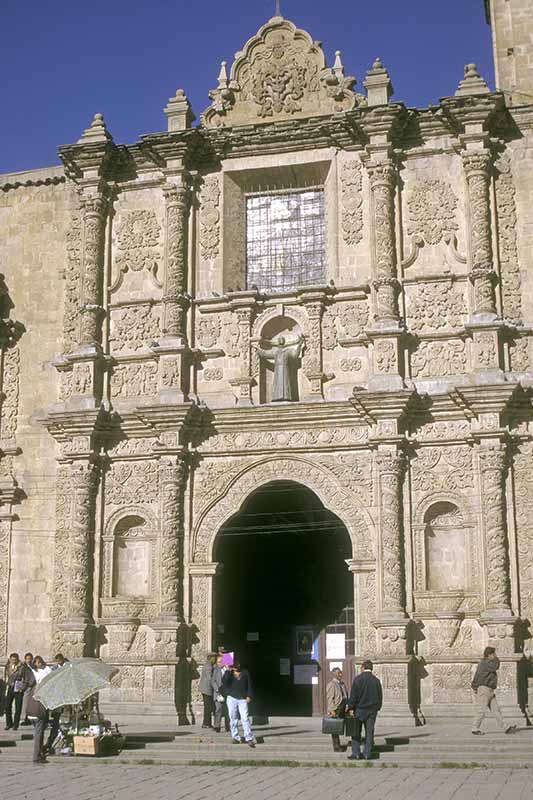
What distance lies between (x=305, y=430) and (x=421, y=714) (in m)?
5.53

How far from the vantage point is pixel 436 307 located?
21391 mm

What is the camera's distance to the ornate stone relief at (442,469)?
20469 mm

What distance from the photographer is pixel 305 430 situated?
21328 mm

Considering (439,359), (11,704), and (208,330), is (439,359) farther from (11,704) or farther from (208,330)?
(11,704)

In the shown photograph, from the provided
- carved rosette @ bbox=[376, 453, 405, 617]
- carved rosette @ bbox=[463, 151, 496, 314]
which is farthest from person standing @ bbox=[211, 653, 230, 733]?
carved rosette @ bbox=[463, 151, 496, 314]

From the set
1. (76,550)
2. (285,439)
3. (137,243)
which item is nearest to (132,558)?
(76,550)

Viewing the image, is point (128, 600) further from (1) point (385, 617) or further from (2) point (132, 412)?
(1) point (385, 617)

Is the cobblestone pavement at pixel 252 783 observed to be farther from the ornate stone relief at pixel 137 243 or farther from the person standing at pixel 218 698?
the ornate stone relief at pixel 137 243

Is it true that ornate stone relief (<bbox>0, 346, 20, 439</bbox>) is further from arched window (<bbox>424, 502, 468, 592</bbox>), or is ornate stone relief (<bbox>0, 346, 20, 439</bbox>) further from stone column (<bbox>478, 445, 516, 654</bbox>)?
stone column (<bbox>478, 445, 516, 654</bbox>)

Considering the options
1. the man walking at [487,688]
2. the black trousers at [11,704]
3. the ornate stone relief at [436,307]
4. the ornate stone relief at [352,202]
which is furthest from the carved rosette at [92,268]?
the man walking at [487,688]

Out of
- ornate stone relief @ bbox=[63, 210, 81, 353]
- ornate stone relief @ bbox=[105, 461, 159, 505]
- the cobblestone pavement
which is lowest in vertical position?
the cobblestone pavement

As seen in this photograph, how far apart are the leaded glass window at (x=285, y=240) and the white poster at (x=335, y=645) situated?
22.7 feet

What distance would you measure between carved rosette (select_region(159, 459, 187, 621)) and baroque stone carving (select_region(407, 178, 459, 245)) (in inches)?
253

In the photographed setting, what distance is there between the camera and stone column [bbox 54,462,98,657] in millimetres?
20953
